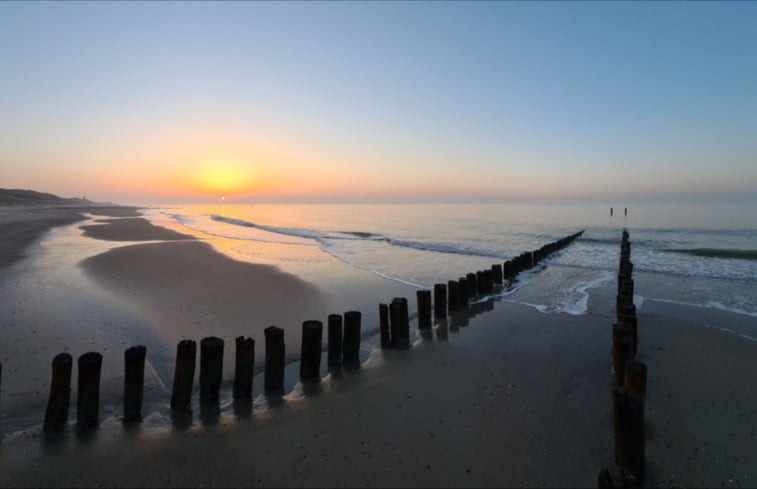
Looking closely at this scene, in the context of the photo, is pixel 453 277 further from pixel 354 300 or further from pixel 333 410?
pixel 333 410

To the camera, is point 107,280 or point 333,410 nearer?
point 333,410

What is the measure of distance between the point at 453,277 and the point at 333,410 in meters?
12.0

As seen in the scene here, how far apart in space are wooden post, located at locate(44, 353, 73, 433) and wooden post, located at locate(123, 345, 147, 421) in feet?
1.84

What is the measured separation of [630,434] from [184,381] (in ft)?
16.5

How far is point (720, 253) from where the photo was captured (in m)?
25.8

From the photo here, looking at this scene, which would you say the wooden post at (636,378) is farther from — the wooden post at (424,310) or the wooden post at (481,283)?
the wooden post at (481,283)

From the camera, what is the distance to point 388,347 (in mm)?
7805

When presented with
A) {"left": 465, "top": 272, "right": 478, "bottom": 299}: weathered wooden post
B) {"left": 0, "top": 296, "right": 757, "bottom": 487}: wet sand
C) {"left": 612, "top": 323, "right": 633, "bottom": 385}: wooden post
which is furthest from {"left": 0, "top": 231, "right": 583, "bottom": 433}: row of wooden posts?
{"left": 465, "top": 272, "right": 478, "bottom": 299}: weathered wooden post

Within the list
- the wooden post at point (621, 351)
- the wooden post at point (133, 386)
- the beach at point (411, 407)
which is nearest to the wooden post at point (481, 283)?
the beach at point (411, 407)

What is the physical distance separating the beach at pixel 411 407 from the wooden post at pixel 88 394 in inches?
7.0

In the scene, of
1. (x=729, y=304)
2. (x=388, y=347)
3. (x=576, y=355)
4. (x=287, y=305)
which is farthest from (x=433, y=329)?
(x=729, y=304)

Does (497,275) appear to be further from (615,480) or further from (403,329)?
(615,480)

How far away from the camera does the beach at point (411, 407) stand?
4.04 meters

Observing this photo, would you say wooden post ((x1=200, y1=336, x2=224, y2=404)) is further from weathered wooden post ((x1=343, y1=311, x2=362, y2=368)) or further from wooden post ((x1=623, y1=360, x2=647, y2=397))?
wooden post ((x1=623, y1=360, x2=647, y2=397))
